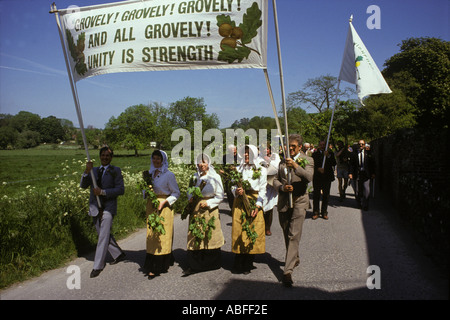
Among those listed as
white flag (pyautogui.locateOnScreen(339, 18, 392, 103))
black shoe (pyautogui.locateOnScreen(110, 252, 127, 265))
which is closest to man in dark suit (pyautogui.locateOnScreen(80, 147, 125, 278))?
black shoe (pyautogui.locateOnScreen(110, 252, 127, 265))

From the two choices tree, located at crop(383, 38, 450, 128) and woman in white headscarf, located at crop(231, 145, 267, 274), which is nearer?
woman in white headscarf, located at crop(231, 145, 267, 274)

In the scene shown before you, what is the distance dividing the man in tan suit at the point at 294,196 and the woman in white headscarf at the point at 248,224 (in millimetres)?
368

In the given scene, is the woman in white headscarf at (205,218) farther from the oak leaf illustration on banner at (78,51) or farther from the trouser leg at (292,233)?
the oak leaf illustration on banner at (78,51)

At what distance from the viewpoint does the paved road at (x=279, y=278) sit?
4902 millimetres

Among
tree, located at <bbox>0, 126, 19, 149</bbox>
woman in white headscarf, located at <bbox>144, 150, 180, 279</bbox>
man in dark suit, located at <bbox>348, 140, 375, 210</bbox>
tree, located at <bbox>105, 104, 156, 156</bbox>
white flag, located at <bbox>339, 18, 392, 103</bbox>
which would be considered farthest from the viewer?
tree, located at <bbox>0, 126, 19, 149</bbox>

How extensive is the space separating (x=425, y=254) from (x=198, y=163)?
426 centimetres

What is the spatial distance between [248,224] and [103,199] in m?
2.44

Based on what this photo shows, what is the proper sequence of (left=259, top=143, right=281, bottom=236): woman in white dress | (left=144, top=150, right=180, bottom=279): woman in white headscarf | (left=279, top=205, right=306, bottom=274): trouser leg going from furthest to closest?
(left=259, top=143, right=281, bottom=236): woman in white dress → (left=144, top=150, right=180, bottom=279): woman in white headscarf → (left=279, top=205, right=306, bottom=274): trouser leg

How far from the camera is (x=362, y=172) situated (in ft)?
36.5

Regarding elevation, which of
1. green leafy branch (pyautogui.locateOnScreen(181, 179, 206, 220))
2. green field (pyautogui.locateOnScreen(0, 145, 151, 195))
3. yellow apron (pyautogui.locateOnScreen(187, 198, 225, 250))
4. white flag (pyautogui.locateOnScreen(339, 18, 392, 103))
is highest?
white flag (pyautogui.locateOnScreen(339, 18, 392, 103))

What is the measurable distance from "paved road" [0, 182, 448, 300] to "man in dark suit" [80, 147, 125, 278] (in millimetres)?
363

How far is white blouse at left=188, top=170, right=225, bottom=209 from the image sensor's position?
5.82m

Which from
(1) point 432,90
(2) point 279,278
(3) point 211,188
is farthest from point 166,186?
(1) point 432,90

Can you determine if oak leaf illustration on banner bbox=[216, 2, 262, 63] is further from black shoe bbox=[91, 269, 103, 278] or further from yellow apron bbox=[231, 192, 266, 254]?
black shoe bbox=[91, 269, 103, 278]
